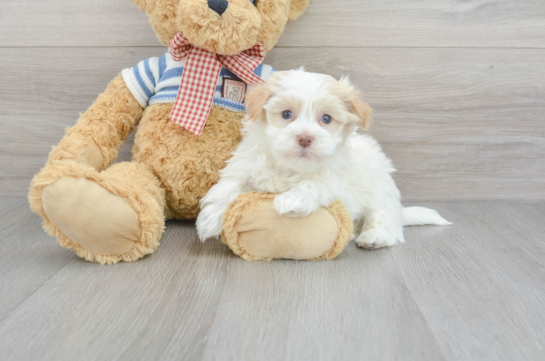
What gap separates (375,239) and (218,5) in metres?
0.69

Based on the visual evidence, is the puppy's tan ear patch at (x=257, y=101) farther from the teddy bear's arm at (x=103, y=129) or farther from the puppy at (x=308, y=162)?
the teddy bear's arm at (x=103, y=129)

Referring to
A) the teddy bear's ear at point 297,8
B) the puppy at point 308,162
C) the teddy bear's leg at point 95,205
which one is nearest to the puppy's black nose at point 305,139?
the puppy at point 308,162

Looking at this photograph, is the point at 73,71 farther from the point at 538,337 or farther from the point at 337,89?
the point at 538,337

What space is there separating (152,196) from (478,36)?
1159 mm

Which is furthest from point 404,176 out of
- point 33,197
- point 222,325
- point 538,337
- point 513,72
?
point 33,197

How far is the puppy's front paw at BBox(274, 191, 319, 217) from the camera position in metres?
0.95

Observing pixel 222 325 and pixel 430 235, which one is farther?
pixel 430 235

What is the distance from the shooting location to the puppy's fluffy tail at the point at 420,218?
1.31 metres

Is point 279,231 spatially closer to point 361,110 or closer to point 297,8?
point 361,110

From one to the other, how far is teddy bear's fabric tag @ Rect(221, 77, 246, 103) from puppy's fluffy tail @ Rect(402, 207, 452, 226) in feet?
2.00

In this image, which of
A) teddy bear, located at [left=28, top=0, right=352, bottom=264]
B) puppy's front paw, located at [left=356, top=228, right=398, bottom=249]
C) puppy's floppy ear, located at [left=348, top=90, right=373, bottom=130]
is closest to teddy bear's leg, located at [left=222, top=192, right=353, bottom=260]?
teddy bear, located at [left=28, top=0, right=352, bottom=264]

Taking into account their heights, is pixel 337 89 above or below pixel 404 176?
above

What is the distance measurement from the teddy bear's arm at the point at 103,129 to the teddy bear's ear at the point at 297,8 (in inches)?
20.6

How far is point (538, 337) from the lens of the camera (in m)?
0.72
